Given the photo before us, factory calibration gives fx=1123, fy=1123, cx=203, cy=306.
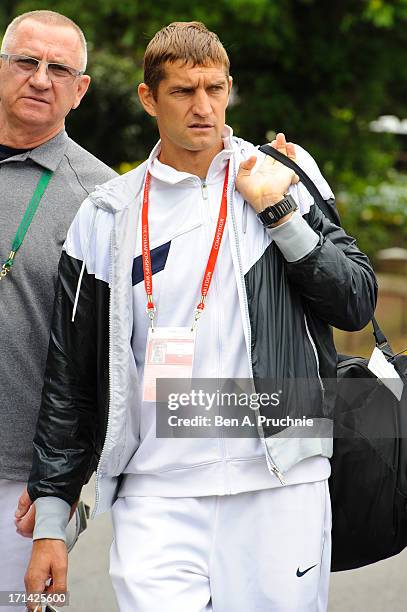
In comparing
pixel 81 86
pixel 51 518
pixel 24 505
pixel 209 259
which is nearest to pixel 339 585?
pixel 24 505

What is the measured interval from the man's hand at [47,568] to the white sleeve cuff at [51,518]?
0.02 meters

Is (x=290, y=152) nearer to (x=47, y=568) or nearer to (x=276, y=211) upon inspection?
(x=276, y=211)

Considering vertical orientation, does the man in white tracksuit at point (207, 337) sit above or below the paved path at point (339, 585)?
above

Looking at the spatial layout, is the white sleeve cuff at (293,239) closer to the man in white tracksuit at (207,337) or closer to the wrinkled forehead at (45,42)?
the man in white tracksuit at (207,337)

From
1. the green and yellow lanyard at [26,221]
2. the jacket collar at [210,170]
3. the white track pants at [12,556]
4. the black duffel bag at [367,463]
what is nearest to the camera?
the jacket collar at [210,170]

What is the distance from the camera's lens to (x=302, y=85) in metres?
13.2

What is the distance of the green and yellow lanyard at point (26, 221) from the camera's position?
3527mm

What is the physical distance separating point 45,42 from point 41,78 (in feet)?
0.41

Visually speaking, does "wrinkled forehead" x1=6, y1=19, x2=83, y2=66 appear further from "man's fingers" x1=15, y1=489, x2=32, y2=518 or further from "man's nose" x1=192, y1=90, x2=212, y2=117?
"man's fingers" x1=15, y1=489, x2=32, y2=518

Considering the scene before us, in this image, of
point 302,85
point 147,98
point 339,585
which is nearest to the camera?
point 147,98

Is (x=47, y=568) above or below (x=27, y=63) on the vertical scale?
below

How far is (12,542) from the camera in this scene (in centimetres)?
370

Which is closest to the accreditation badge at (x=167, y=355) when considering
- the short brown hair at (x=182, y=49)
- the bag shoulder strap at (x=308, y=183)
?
the bag shoulder strap at (x=308, y=183)

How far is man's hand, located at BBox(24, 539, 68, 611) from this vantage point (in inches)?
120
